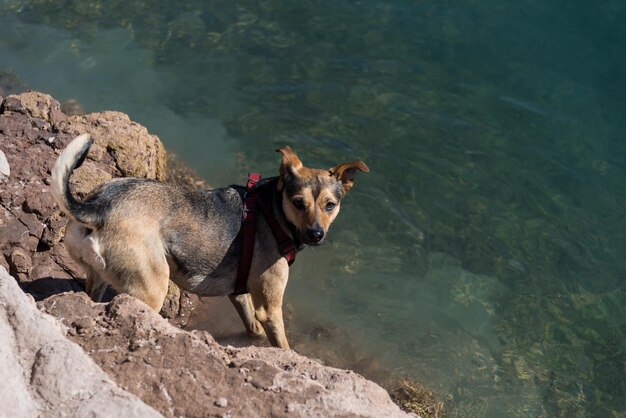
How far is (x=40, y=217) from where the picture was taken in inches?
279

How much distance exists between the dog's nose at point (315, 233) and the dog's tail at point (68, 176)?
1.90 metres

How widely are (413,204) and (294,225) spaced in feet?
13.9

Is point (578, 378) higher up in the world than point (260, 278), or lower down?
lower down

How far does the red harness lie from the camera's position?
21.7 feet

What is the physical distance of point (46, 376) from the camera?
4344 mm

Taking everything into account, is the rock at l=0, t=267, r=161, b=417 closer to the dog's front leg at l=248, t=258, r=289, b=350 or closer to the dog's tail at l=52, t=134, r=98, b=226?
the dog's tail at l=52, t=134, r=98, b=226

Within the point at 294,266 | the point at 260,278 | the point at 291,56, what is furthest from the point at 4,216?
the point at 291,56

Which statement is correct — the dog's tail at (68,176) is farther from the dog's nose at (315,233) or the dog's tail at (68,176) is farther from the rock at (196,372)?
the dog's nose at (315,233)

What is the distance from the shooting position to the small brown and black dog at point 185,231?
575 cm

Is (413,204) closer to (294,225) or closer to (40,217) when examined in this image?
(294,225)

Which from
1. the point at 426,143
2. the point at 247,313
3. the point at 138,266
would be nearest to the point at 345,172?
the point at 247,313

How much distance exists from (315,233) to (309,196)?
1.22 ft

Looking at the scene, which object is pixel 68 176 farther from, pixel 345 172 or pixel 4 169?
pixel 345 172

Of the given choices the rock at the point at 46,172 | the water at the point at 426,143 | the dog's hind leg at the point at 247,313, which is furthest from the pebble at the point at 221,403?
the water at the point at 426,143
